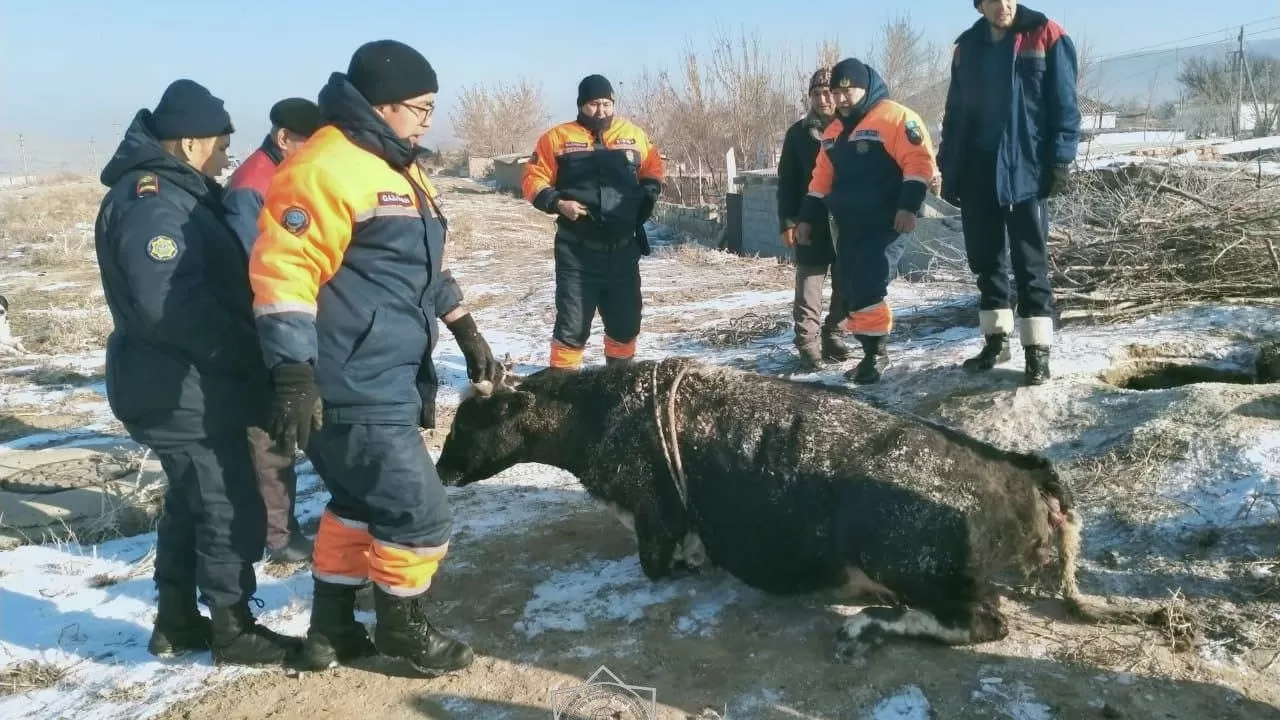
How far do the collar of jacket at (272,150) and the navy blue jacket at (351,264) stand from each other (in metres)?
1.84

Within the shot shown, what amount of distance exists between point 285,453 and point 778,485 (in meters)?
1.82

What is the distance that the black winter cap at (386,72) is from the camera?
298 centimetres

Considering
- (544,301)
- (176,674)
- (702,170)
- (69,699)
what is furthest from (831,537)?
(702,170)

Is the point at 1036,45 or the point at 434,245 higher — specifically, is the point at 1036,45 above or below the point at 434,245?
above

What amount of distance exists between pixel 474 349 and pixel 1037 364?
3.23 m

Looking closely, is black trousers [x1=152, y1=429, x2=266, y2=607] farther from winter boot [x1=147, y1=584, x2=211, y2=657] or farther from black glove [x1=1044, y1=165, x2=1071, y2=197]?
black glove [x1=1044, y1=165, x2=1071, y2=197]

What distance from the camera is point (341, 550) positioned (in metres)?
3.24

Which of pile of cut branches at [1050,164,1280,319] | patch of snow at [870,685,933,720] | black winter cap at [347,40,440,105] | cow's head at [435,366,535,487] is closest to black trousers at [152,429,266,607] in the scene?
cow's head at [435,366,535,487]

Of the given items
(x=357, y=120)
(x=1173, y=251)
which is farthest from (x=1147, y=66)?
(x=357, y=120)

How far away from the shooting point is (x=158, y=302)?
3.04 meters

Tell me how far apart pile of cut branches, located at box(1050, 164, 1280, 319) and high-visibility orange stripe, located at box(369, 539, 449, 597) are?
5287 mm

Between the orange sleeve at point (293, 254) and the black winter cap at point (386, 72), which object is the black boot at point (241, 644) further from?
the black winter cap at point (386, 72)

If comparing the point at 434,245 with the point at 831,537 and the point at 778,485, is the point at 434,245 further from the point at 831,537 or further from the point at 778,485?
the point at 831,537

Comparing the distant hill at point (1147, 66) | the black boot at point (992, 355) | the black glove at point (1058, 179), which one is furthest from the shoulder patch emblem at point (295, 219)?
the distant hill at point (1147, 66)
